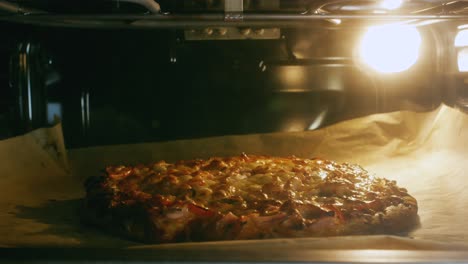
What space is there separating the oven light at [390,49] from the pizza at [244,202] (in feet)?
1.37

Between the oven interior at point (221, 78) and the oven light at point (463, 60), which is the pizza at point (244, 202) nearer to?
the oven interior at point (221, 78)

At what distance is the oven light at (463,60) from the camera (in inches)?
66.0

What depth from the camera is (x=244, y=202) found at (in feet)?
4.25

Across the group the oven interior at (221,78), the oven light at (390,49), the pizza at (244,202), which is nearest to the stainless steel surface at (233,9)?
the pizza at (244,202)

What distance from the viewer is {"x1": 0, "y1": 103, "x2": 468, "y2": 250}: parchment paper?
145 centimetres

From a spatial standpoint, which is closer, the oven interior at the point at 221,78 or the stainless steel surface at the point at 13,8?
the stainless steel surface at the point at 13,8

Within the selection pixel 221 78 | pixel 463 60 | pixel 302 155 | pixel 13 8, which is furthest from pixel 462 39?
pixel 13 8

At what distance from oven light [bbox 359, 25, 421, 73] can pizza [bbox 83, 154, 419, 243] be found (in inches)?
16.5

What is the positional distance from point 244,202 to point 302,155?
66 cm

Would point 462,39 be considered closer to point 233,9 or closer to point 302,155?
point 302,155

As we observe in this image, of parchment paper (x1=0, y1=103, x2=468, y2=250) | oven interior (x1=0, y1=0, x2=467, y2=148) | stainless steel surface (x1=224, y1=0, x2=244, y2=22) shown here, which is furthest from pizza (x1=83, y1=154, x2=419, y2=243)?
stainless steel surface (x1=224, y1=0, x2=244, y2=22)

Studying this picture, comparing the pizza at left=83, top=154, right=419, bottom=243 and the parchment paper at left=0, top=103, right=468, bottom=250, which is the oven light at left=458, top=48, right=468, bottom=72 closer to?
the parchment paper at left=0, top=103, right=468, bottom=250

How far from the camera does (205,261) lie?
0.81 m

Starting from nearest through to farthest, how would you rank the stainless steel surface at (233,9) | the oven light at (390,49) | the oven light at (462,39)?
the stainless steel surface at (233,9), the oven light at (462,39), the oven light at (390,49)
